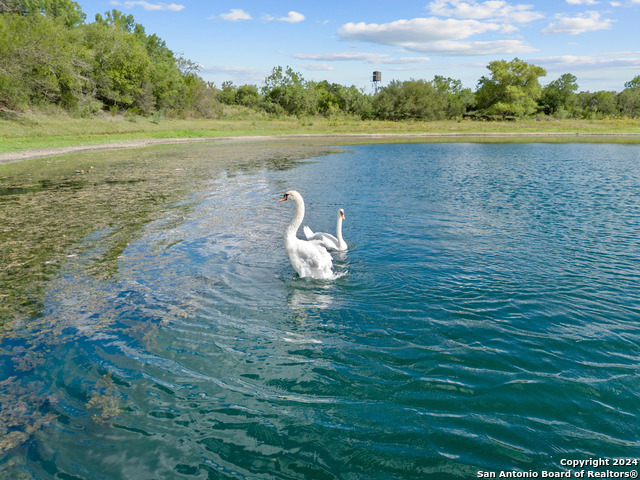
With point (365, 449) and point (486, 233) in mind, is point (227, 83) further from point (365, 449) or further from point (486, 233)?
point (365, 449)

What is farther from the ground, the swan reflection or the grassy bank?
the grassy bank

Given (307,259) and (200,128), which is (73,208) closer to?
(307,259)

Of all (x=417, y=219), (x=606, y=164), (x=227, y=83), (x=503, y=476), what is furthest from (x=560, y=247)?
(x=227, y=83)

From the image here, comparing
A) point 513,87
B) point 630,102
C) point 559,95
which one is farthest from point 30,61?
point 630,102

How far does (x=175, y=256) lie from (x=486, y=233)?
8806 millimetres

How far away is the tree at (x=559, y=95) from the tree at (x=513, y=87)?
8676 mm

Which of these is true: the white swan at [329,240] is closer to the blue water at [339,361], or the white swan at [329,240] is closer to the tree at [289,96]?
the blue water at [339,361]

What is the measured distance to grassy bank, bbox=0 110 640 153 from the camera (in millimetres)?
39031

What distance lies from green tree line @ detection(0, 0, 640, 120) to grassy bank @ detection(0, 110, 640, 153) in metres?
3.46

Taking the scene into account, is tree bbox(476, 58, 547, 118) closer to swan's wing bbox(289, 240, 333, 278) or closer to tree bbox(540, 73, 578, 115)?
tree bbox(540, 73, 578, 115)

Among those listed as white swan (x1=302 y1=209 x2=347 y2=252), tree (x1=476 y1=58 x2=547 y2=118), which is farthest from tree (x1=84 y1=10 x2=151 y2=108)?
tree (x1=476 y1=58 x2=547 y2=118)

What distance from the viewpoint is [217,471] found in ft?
13.7

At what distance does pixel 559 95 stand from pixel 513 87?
60.3 ft

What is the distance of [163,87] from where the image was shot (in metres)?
66.9
